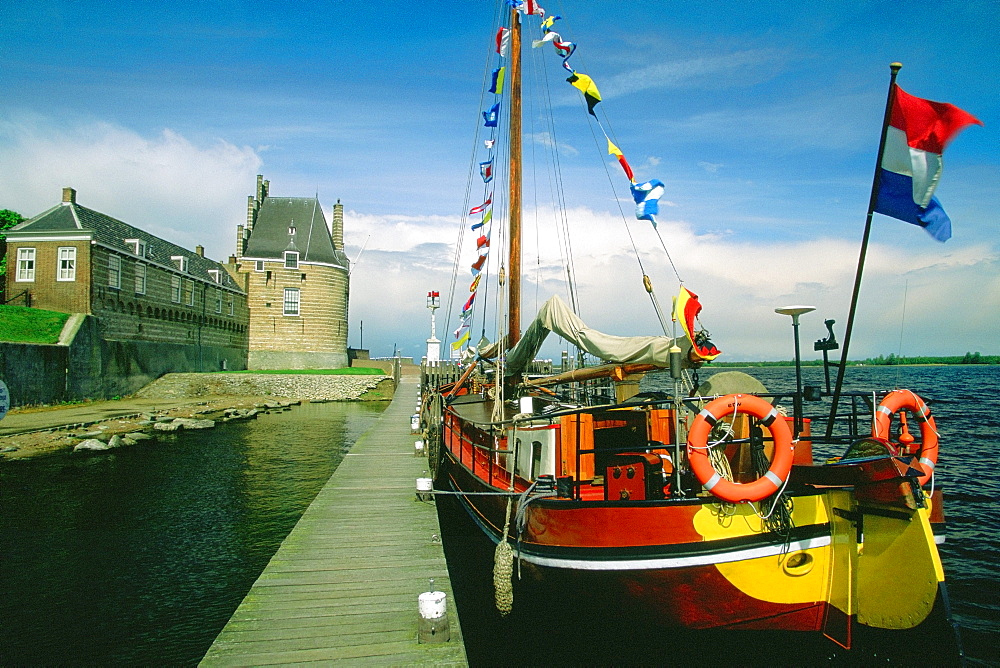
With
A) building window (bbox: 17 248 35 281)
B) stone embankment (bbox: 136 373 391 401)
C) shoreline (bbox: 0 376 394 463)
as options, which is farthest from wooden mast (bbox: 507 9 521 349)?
building window (bbox: 17 248 35 281)

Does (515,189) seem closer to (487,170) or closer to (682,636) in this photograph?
(487,170)

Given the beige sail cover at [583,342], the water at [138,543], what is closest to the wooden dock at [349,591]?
the water at [138,543]

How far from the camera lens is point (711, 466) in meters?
5.43

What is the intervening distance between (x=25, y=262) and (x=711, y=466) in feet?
130

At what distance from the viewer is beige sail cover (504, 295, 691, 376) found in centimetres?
693

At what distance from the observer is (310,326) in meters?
51.8

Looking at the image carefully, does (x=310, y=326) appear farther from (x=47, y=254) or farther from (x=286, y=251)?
(x=47, y=254)

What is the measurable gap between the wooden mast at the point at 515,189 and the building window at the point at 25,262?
32.5 m

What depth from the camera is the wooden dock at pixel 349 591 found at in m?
5.34

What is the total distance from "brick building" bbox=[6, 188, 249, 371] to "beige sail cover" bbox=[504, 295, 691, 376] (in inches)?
1239

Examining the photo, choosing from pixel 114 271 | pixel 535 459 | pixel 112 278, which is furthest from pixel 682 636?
pixel 114 271

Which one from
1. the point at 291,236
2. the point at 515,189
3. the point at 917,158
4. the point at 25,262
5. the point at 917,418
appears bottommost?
the point at 917,418

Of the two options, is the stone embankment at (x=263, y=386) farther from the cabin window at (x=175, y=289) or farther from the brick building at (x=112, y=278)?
the cabin window at (x=175, y=289)

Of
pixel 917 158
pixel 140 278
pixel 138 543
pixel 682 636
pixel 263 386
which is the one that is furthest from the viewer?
pixel 263 386
